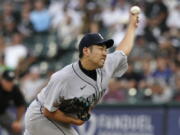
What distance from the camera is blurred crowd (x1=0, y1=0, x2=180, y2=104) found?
1194 cm

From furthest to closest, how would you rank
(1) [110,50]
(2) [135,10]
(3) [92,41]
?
(1) [110,50] → (2) [135,10] → (3) [92,41]

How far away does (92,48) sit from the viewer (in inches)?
238

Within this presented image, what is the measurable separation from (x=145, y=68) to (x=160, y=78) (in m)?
0.54

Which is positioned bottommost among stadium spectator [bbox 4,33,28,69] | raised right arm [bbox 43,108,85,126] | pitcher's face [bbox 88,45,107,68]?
stadium spectator [bbox 4,33,28,69]

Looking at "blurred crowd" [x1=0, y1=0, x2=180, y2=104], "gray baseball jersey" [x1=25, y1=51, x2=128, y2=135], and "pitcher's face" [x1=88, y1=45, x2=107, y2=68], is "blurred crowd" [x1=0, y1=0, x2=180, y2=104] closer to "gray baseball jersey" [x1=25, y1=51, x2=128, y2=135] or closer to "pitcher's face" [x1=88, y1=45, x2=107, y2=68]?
"gray baseball jersey" [x1=25, y1=51, x2=128, y2=135]

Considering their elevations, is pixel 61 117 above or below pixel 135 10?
below

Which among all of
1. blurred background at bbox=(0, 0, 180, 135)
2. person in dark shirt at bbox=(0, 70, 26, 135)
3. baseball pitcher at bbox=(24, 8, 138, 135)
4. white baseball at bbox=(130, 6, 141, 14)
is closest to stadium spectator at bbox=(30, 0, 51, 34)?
blurred background at bbox=(0, 0, 180, 135)

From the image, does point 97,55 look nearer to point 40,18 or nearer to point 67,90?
point 67,90

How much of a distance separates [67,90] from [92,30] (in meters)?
8.11

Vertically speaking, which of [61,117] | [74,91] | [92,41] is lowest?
[61,117]

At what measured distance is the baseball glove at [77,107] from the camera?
6.10m

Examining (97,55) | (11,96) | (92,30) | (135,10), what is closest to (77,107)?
(97,55)

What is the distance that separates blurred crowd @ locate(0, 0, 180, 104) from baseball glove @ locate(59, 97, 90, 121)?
5.16 metres

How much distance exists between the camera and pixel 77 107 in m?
6.16
